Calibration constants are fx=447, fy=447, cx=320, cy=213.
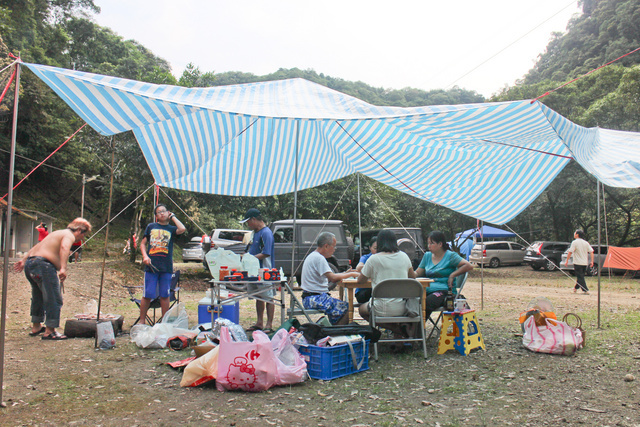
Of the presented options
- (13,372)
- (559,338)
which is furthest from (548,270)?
(13,372)

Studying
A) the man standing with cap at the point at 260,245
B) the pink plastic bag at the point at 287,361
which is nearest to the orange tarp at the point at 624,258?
the man standing with cap at the point at 260,245

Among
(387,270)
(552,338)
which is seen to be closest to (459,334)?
(552,338)

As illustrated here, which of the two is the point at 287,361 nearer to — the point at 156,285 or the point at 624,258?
the point at 156,285

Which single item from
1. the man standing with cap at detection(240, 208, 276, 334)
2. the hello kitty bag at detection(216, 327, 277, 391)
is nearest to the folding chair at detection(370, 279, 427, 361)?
the hello kitty bag at detection(216, 327, 277, 391)

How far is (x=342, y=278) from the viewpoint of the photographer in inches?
177

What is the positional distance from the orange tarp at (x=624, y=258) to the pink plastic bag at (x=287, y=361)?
13682 mm

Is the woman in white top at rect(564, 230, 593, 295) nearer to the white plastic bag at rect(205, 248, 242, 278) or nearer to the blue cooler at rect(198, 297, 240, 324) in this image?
the blue cooler at rect(198, 297, 240, 324)

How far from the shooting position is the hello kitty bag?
126 inches

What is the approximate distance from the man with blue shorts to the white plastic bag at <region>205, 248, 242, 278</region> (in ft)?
3.19

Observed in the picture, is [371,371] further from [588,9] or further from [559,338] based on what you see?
[588,9]

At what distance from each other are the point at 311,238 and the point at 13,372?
8220 mm

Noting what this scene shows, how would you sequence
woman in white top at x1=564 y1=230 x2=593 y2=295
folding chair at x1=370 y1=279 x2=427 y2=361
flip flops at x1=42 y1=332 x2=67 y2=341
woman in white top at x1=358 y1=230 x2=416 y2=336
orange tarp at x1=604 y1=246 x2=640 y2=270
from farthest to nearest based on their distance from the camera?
orange tarp at x1=604 y1=246 x2=640 y2=270
woman in white top at x1=564 y1=230 x2=593 y2=295
flip flops at x1=42 y1=332 x2=67 y2=341
woman in white top at x1=358 y1=230 x2=416 y2=336
folding chair at x1=370 y1=279 x2=427 y2=361

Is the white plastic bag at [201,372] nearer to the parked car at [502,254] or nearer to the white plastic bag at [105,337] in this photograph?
the white plastic bag at [105,337]

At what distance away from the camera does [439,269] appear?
15.9ft
